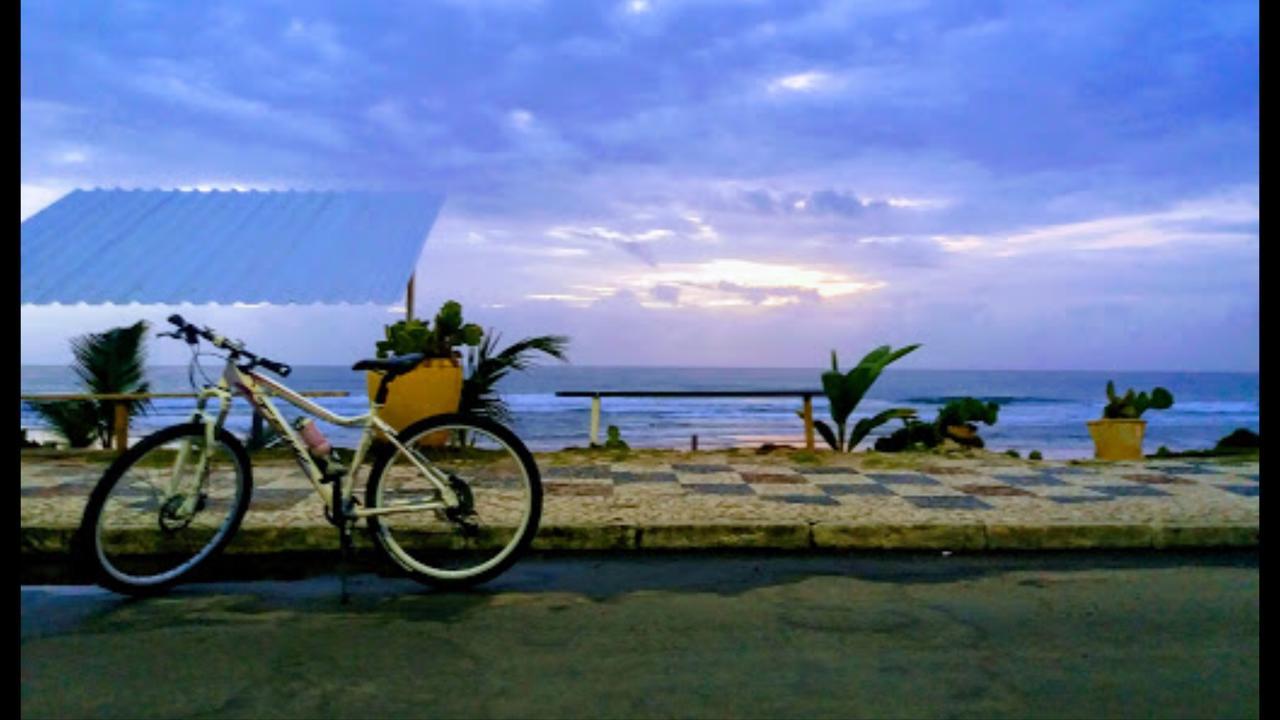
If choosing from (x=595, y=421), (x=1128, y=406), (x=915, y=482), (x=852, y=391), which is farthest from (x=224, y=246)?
(x=1128, y=406)

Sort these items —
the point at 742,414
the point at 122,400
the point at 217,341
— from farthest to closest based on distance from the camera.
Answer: the point at 742,414 → the point at 122,400 → the point at 217,341

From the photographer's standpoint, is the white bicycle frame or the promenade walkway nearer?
the white bicycle frame

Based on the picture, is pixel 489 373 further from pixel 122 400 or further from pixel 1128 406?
pixel 1128 406

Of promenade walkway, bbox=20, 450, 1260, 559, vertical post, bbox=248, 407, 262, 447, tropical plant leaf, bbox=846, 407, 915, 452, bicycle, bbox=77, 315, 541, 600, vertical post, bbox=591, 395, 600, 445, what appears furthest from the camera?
tropical plant leaf, bbox=846, 407, 915, 452

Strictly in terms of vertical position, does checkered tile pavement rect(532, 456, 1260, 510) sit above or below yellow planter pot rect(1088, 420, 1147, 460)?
below

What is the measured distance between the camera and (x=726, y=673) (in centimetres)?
343

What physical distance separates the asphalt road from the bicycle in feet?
0.67

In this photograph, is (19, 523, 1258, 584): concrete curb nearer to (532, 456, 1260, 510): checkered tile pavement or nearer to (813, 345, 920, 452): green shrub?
(532, 456, 1260, 510): checkered tile pavement

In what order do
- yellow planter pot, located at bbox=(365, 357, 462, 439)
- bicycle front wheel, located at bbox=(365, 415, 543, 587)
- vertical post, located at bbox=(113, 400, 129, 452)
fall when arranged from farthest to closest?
vertical post, located at bbox=(113, 400, 129, 452) < yellow planter pot, located at bbox=(365, 357, 462, 439) < bicycle front wheel, located at bbox=(365, 415, 543, 587)

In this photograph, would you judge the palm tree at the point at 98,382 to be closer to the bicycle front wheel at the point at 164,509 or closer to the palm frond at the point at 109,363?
the palm frond at the point at 109,363

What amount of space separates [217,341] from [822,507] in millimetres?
3744

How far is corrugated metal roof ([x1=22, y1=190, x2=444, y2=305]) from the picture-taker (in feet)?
34.6

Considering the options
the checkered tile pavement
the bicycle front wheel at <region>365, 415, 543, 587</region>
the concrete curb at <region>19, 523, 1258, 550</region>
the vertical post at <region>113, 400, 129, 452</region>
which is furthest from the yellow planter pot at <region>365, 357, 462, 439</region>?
the bicycle front wheel at <region>365, 415, 543, 587</region>

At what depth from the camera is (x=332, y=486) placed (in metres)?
4.86
